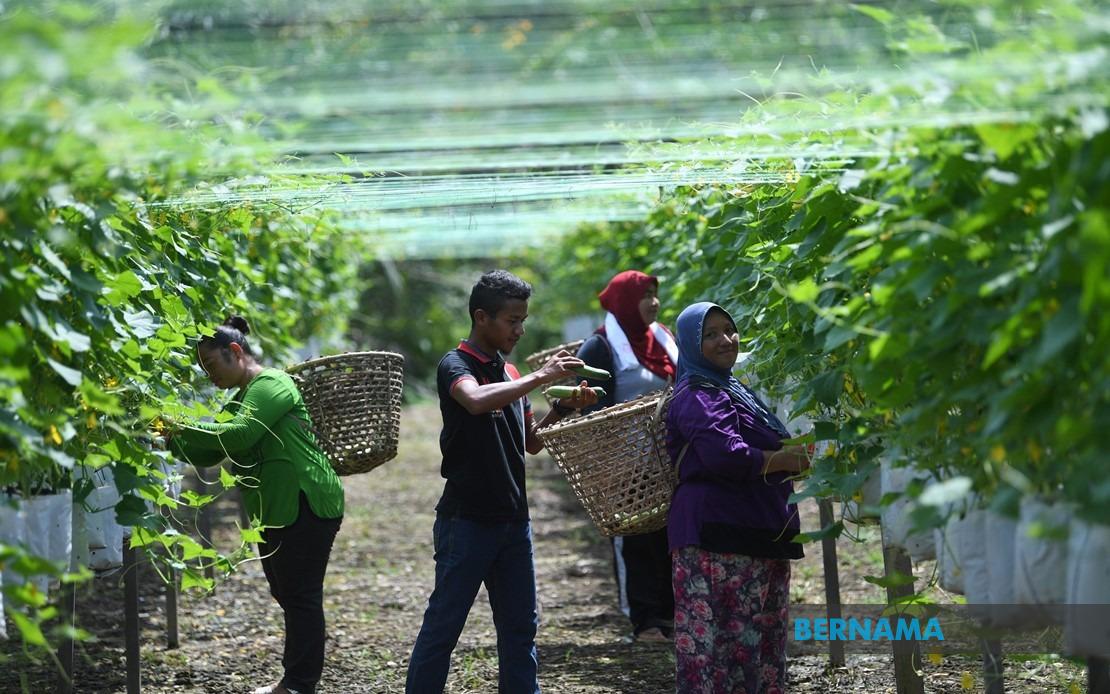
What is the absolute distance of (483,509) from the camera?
4.08m

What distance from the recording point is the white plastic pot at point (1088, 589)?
2.52m

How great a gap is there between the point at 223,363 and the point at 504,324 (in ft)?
3.92

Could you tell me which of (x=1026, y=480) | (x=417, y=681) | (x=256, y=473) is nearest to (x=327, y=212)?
(x=256, y=473)

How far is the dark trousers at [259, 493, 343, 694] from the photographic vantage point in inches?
182

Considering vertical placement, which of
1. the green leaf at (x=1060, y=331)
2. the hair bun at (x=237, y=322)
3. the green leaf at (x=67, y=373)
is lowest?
the green leaf at (x=1060, y=331)

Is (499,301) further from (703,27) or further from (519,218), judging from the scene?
(703,27)

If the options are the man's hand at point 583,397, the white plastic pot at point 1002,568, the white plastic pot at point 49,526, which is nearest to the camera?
the white plastic pot at point 1002,568

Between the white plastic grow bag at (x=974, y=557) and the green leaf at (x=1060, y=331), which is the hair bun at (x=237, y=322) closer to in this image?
the white plastic grow bag at (x=974, y=557)

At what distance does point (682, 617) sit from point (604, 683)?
4.28 feet

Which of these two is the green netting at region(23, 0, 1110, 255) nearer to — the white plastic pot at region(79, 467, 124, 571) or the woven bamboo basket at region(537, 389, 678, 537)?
the woven bamboo basket at region(537, 389, 678, 537)

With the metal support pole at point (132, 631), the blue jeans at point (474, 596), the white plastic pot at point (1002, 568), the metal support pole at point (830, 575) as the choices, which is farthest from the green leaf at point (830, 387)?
the metal support pole at point (132, 631)

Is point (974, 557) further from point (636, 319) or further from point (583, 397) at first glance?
point (636, 319)

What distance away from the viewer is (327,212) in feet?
16.6

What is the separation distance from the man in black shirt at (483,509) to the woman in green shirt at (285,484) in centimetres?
67
